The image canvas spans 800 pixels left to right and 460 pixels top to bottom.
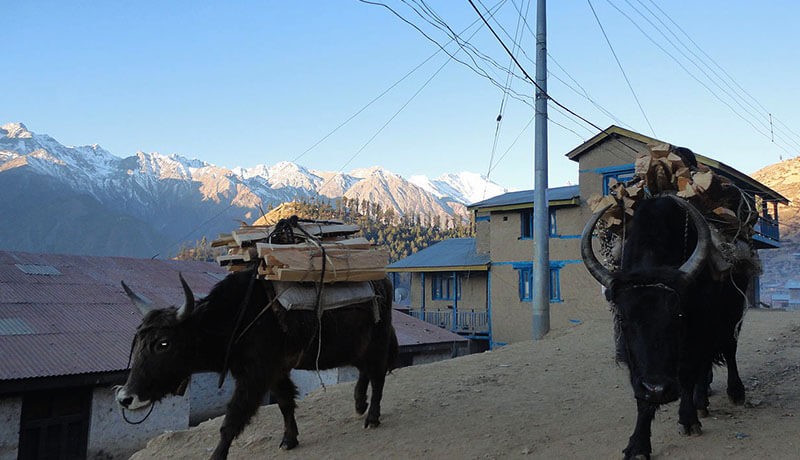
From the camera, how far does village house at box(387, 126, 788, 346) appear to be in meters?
24.0

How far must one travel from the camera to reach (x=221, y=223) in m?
161

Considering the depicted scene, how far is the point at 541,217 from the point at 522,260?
12.2m

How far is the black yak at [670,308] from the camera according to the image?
367 centimetres

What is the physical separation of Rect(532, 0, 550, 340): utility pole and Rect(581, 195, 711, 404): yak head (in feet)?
33.0

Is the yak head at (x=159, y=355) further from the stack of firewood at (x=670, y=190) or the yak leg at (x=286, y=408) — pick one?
the stack of firewood at (x=670, y=190)

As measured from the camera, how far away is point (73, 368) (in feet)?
37.0

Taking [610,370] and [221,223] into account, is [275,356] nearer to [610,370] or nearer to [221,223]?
A: [610,370]

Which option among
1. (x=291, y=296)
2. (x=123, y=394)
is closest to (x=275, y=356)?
(x=291, y=296)

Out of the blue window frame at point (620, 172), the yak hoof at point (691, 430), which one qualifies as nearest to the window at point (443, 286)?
the blue window frame at point (620, 172)

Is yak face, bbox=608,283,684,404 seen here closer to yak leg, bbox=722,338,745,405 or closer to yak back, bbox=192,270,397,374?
yak leg, bbox=722,338,745,405

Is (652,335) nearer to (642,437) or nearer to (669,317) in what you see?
(669,317)

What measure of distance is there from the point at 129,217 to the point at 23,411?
15039 centimetres

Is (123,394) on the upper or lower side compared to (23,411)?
upper

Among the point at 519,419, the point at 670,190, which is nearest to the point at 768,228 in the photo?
the point at 670,190
